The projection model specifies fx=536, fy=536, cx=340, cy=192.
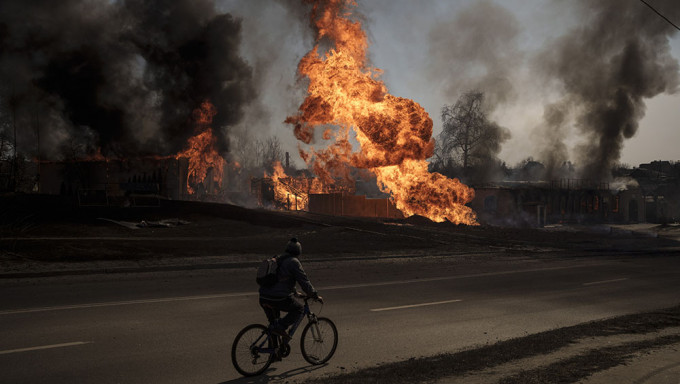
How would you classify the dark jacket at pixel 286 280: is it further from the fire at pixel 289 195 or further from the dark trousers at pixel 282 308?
the fire at pixel 289 195

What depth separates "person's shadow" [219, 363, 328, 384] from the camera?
19.2 feet

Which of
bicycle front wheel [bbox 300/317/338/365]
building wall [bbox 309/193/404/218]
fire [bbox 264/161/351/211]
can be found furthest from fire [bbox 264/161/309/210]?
bicycle front wheel [bbox 300/317/338/365]

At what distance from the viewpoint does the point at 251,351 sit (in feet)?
20.0

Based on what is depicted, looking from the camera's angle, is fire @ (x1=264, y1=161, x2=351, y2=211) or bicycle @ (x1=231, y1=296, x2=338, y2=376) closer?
bicycle @ (x1=231, y1=296, x2=338, y2=376)

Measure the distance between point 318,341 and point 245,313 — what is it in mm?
3347

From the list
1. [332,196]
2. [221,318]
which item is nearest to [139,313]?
[221,318]

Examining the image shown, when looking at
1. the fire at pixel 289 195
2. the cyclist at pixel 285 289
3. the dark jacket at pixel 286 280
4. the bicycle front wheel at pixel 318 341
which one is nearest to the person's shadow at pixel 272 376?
the bicycle front wheel at pixel 318 341

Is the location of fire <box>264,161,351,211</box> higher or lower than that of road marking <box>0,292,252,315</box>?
higher

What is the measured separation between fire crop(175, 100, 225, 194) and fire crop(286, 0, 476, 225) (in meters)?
11.0

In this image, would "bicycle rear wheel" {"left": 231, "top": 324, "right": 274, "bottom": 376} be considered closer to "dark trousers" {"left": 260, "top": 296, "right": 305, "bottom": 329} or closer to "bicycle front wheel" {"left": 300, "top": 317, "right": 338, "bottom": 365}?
"dark trousers" {"left": 260, "top": 296, "right": 305, "bottom": 329}

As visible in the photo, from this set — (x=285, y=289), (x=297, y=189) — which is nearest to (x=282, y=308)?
(x=285, y=289)

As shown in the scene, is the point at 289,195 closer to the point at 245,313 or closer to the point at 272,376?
the point at 245,313

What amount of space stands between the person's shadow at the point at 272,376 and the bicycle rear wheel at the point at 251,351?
7cm

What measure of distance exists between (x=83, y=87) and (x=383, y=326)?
38.0 m
